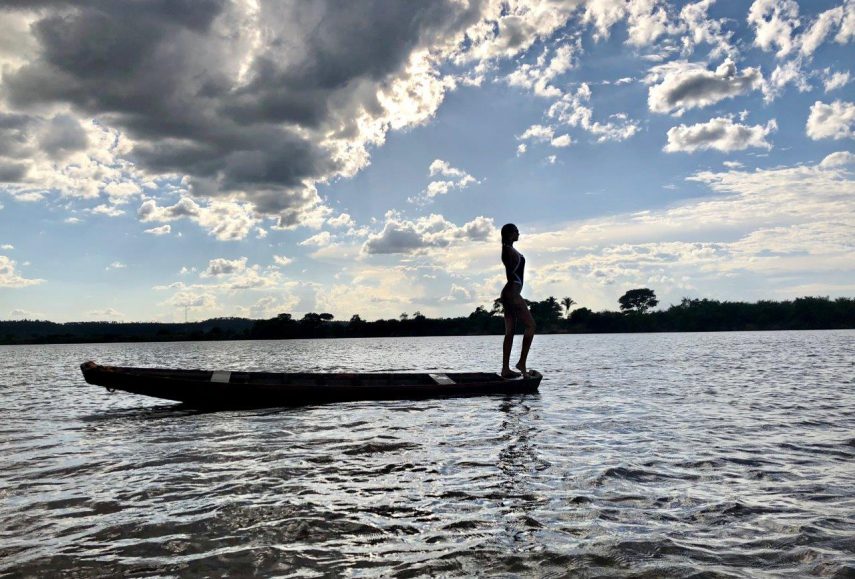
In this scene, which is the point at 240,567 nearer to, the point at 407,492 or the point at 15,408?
the point at 407,492

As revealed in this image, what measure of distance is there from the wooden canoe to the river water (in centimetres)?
172

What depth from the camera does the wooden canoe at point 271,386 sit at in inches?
588

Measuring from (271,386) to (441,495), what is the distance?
33.4 ft

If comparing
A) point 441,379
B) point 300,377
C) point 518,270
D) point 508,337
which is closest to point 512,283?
point 518,270

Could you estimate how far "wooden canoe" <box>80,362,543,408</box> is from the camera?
14938mm

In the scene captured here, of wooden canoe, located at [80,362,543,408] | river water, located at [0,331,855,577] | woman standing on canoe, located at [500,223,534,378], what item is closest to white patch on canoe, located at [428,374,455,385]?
wooden canoe, located at [80,362,543,408]

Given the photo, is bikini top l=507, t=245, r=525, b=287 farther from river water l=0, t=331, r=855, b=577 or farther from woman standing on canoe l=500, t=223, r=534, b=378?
A: river water l=0, t=331, r=855, b=577

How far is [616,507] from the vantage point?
615 cm

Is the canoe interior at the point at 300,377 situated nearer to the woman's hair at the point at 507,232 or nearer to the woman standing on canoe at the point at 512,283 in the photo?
the woman standing on canoe at the point at 512,283

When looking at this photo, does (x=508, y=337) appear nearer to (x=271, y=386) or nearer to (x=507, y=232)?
(x=507, y=232)

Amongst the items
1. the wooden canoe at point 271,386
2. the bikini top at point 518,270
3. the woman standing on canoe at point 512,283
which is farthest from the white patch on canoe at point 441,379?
the bikini top at point 518,270

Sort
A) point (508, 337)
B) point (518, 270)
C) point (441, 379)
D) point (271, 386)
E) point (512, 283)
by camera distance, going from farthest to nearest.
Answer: point (441, 379)
point (508, 337)
point (518, 270)
point (512, 283)
point (271, 386)

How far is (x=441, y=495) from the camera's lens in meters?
6.70

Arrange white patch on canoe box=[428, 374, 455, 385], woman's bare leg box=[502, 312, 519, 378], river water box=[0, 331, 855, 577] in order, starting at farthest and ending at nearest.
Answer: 1. white patch on canoe box=[428, 374, 455, 385]
2. woman's bare leg box=[502, 312, 519, 378]
3. river water box=[0, 331, 855, 577]
